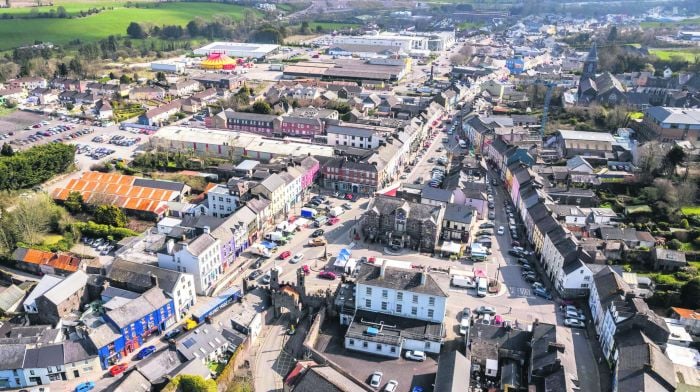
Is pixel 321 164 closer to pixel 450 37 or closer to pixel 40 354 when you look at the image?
pixel 40 354

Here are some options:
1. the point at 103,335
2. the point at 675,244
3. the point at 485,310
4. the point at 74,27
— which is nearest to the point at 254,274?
the point at 103,335

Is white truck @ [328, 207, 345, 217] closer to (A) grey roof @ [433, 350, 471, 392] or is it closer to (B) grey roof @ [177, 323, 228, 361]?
(B) grey roof @ [177, 323, 228, 361]

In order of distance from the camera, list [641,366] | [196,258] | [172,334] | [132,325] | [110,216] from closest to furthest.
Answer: [641,366] → [132,325] → [172,334] → [196,258] → [110,216]

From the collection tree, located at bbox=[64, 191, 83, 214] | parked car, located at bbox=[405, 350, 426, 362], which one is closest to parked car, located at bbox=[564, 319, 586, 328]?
parked car, located at bbox=[405, 350, 426, 362]

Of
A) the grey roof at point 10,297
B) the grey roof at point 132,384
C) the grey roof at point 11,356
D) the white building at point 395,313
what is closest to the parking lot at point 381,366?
the white building at point 395,313

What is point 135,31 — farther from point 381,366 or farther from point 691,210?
point 691,210

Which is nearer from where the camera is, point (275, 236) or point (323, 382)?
point (323, 382)

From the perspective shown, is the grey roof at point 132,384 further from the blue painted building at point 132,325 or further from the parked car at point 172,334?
the parked car at point 172,334
